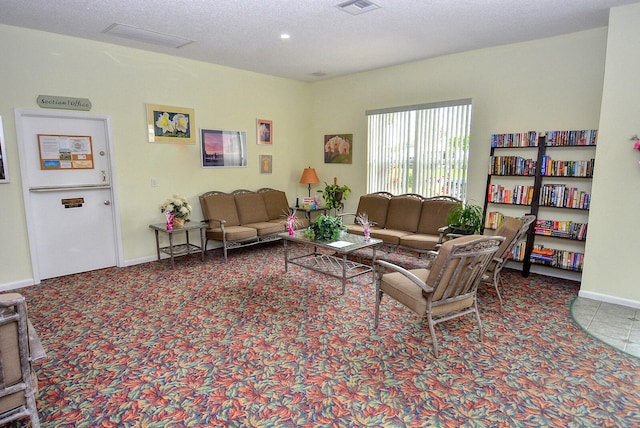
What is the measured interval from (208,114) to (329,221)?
287 cm

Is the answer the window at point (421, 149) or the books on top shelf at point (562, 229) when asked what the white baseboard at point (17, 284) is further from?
the books on top shelf at point (562, 229)

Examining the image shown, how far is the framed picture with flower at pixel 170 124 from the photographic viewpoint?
17.2 ft

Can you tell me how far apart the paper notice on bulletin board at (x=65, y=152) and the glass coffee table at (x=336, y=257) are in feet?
8.96

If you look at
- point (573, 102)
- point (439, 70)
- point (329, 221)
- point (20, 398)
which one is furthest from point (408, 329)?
point (439, 70)

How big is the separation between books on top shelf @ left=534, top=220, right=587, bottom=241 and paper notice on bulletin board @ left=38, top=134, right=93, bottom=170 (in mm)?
5808

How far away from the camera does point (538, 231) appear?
14.9 ft

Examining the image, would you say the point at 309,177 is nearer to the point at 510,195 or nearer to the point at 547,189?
the point at 510,195

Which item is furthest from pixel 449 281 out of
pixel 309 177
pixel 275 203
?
pixel 309 177

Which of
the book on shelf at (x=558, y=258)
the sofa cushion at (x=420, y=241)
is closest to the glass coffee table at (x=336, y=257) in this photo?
the sofa cushion at (x=420, y=241)

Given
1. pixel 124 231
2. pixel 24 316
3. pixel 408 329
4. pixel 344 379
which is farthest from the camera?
pixel 124 231

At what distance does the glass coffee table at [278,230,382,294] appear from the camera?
13.6 feet

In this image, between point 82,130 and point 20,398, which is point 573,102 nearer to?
point 20,398

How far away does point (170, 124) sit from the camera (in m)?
5.44

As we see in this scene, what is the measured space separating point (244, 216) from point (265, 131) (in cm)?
165
